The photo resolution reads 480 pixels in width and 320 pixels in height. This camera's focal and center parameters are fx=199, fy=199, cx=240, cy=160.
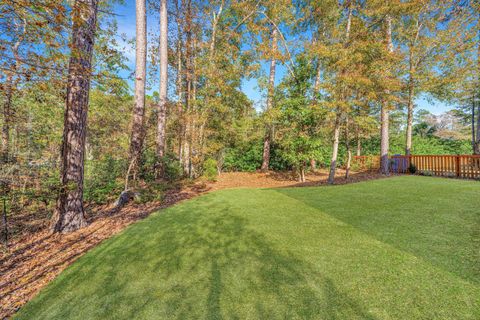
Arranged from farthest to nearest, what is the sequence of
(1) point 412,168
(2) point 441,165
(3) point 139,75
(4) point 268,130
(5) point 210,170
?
(4) point 268,130, (1) point 412,168, (2) point 441,165, (5) point 210,170, (3) point 139,75

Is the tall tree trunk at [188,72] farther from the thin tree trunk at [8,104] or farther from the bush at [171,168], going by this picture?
the thin tree trunk at [8,104]

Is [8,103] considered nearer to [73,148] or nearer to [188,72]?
[73,148]

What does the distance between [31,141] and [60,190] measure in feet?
8.95

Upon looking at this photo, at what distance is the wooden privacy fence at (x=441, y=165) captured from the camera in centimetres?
805

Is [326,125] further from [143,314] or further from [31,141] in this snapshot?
[31,141]

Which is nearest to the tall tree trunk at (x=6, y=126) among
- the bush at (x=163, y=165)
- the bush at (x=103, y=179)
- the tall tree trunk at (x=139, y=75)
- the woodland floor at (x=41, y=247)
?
the woodland floor at (x=41, y=247)

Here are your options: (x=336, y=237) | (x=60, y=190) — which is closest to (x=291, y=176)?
(x=336, y=237)

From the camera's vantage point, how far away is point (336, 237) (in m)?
2.93

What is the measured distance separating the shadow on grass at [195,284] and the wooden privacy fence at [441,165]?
33.9 ft

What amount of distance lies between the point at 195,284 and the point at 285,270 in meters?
0.97

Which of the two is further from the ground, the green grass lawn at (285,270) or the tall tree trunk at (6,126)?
the tall tree trunk at (6,126)

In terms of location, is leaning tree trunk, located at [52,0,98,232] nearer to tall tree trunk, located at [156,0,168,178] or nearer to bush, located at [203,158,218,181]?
tall tree trunk, located at [156,0,168,178]

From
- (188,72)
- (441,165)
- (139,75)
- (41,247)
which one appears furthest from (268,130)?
(41,247)

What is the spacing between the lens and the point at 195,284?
6.79 ft
